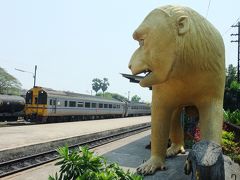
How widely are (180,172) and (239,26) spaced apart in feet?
81.1

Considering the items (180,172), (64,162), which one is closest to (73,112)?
(180,172)

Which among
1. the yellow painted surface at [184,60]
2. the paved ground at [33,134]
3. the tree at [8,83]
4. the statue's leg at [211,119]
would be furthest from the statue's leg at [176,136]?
the tree at [8,83]

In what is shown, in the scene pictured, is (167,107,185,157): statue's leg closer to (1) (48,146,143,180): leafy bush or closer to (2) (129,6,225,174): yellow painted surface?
(2) (129,6,225,174): yellow painted surface

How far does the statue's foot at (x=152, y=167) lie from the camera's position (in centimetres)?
553

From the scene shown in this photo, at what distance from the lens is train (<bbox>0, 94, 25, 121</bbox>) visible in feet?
77.3

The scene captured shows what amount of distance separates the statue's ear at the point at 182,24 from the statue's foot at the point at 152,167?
7.26 feet

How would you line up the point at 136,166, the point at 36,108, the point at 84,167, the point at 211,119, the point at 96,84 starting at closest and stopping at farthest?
the point at 84,167 < the point at 211,119 < the point at 136,166 < the point at 36,108 < the point at 96,84

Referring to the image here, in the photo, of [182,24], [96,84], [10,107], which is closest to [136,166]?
[182,24]

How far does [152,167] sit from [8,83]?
57.1 metres

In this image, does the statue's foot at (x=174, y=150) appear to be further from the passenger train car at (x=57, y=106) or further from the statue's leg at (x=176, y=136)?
the passenger train car at (x=57, y=106)

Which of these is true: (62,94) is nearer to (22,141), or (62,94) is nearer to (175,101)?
(22,141)

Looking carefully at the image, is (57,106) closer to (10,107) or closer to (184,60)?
(10,107)

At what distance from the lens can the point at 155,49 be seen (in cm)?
484

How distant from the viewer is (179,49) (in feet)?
15.5
